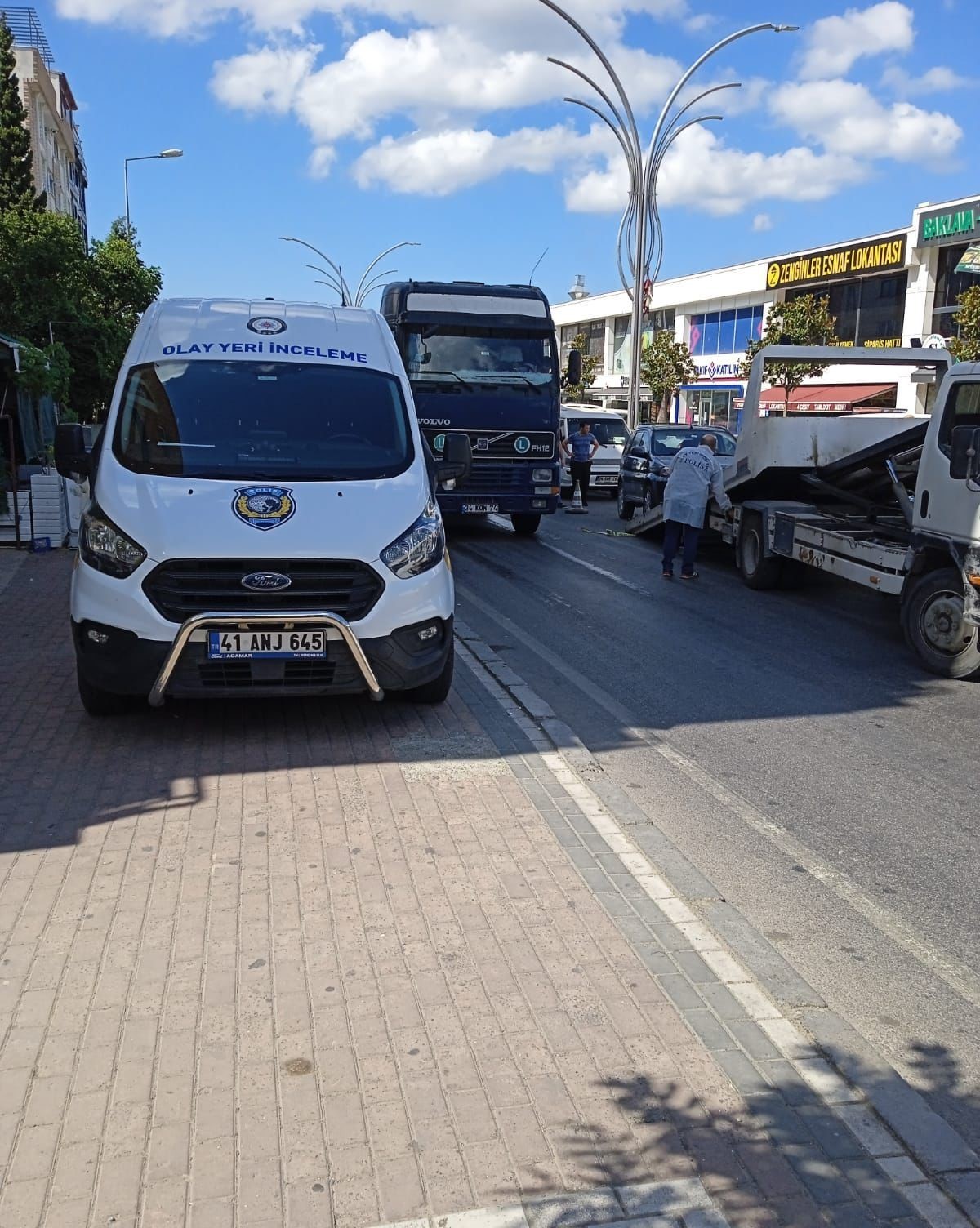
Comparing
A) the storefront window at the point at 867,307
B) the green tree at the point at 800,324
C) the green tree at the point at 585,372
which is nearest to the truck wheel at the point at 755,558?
the green tree at the point at 800,324

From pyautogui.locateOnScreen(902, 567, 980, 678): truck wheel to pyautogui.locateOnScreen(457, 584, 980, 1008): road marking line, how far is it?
8.94ft

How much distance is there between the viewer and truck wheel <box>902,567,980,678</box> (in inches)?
340

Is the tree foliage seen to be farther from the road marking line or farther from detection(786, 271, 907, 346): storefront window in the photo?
detection(786, 271, 907, 346): storefront window

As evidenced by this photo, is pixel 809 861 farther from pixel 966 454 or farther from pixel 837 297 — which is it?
pixel 837 297

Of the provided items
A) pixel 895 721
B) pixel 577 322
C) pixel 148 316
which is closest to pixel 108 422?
pixel 148 316

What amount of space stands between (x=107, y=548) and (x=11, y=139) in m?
50.7

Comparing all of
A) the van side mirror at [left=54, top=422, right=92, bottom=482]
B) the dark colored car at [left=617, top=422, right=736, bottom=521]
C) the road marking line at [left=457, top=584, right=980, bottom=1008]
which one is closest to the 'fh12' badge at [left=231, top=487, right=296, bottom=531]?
the van side mirror at [left=54, top=422, right=92, bottom=482]


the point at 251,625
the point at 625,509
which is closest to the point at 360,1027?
the point at 251,625

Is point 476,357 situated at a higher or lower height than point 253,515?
higher

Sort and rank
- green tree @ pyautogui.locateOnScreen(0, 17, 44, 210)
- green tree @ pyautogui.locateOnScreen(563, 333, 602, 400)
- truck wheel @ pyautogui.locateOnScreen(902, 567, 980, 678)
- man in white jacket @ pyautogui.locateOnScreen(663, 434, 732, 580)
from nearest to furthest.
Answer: truck wheel @ pyautogui.locateOnScreen(902, 567, 980, 678), man in white jacket @ pyautogui.locateOnScreen(663, 434, 732, 580), green tree @ pyautogui.locateOnScreen(0, 17, 44, 210), green tree @ pyautogui.locateOnScreen(563, 333, 602, 400)

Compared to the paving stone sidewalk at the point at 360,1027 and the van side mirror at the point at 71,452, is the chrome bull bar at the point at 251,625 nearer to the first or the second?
the paving stone sidewalk at the point at 360,1027

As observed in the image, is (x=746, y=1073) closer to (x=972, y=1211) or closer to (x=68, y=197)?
(x=972, y=1211)

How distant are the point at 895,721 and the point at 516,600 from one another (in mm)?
4980

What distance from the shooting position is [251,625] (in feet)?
19.9
